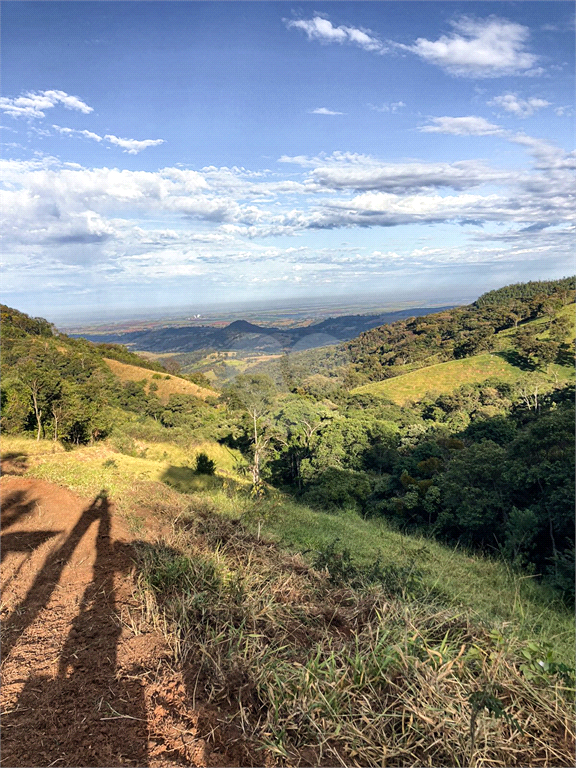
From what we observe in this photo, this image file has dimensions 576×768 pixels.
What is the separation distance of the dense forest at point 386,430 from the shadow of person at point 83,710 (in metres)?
7.99

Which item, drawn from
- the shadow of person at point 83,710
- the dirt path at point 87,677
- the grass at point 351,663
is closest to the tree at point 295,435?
the grass at point 351,663

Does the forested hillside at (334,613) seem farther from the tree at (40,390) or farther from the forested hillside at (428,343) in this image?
the forested hillside at (428,343)

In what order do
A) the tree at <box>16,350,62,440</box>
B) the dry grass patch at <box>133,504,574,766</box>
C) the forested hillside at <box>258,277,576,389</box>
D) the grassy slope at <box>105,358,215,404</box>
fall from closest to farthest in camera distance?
the dry grass patch at <box>133,504,574,766</box> → the tree at <box>16,350,62,440</box> → the grassy slope at <box>105,358,215,404</box> → the forested hillside at <box>258,277,576,389</box>

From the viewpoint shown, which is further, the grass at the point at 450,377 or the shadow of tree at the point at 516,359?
the shadow of tree at the point at 516,359

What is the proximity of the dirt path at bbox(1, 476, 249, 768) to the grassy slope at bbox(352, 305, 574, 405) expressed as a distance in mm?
44967

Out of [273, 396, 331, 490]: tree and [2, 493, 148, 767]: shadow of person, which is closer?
[2, 493, 148, 767]: shadow of person

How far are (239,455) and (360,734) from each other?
27.5m

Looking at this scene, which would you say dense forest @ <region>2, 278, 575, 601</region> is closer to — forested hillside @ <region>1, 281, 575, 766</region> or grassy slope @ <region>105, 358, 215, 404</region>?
forested hillside @ <region>1, 281, 575, 766</region>

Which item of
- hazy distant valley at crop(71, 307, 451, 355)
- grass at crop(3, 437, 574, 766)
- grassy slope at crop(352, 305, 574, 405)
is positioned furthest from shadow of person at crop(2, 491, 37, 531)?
hazy distant valley at crop(71, 307, 451, 355)

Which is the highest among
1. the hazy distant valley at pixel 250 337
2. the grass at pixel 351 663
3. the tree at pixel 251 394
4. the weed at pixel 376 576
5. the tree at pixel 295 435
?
the hazy distant valley at pixel 250 337

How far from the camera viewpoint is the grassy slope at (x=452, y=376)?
1890 inches

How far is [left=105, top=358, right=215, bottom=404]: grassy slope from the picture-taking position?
45.0 meters

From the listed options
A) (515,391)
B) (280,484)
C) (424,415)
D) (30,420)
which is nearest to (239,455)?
(280,484)

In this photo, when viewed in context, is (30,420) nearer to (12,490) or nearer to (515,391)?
(12,490)
